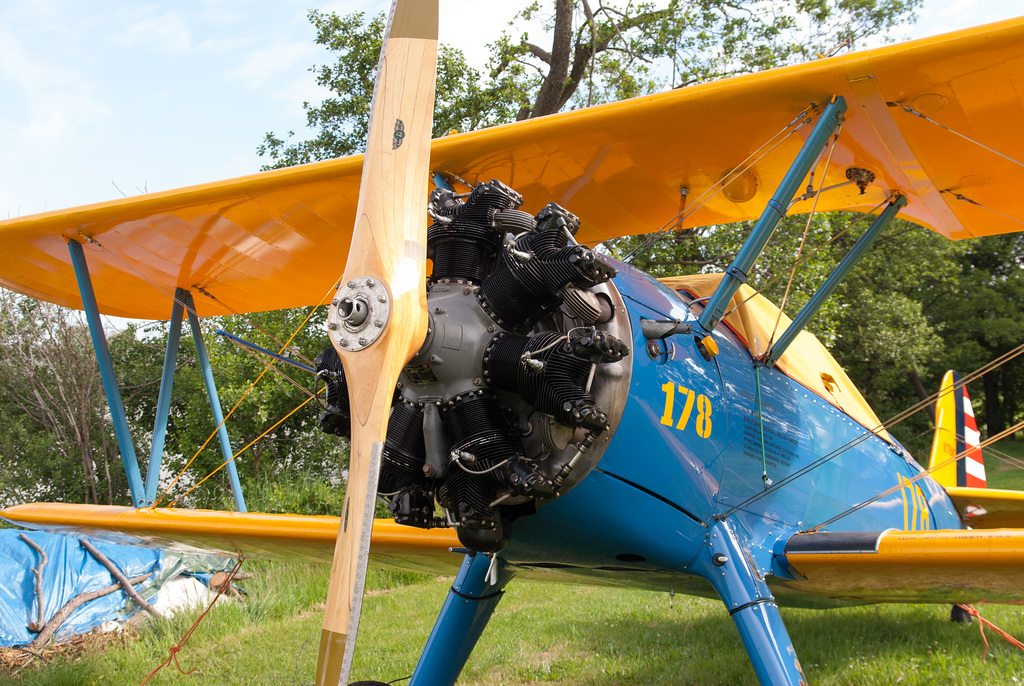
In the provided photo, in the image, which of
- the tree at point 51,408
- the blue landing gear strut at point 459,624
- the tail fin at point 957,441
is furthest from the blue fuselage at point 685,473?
the tree at point 51,408

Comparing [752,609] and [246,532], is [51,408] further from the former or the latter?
[752,609]

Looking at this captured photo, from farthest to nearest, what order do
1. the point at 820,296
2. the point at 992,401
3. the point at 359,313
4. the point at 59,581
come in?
1. the point at 992,401
2. the point at 59,581
3. the point at 820,296
4. the point at 359,313

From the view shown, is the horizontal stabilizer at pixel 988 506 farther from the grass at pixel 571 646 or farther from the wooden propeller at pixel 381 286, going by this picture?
the wooden propeller at pixel 381 286

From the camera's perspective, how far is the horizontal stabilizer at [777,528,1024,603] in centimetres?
299

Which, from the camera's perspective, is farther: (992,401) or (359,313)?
(992,401)

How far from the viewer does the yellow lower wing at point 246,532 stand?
4559 mm

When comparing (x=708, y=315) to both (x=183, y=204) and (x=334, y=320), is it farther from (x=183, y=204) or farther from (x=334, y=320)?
(x=183, y=204)

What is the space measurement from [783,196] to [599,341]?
1256 millimetres

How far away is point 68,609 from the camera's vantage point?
6402mm

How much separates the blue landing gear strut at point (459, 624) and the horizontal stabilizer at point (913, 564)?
1484 mm

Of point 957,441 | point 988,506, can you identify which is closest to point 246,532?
A: point 988,506

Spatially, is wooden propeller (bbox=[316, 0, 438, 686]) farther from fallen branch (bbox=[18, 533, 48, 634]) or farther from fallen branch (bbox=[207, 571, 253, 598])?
fallen branch (bbox=[207, 571, 253, 598])

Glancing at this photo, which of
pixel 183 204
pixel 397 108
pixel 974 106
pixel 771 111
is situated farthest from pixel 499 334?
pixel 183 204

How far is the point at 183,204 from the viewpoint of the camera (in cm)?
441
